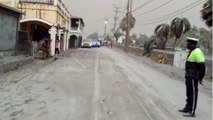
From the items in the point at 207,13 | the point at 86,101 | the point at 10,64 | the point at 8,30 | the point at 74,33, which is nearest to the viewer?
the point at 86,101

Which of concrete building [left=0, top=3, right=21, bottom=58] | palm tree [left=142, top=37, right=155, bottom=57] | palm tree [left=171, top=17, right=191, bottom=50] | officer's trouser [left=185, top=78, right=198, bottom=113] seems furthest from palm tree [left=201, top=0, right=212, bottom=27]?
officer's trouser [left=185, top=78, right=198, bottom=113]

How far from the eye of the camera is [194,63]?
33.9ft

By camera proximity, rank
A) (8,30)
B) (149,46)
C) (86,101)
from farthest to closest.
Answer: (149,46), (8,30), (86,101)

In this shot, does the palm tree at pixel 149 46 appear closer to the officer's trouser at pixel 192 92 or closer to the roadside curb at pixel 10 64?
the roadside curb at pixel 10 64

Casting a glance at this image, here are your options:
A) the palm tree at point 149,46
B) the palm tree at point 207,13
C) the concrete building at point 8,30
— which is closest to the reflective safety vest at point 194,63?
the concrete building at point 8,30

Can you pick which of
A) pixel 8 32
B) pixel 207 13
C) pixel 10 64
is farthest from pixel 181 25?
pixel 10 64

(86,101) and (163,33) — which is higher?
(163,33)

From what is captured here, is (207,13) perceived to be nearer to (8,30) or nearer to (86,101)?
(8,30)

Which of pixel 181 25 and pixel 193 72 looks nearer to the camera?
pixel 193 72

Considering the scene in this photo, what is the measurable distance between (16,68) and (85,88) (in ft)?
25.5

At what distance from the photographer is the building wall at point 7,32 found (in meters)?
22.1

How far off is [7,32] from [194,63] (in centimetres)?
1557

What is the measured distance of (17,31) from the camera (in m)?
26.0

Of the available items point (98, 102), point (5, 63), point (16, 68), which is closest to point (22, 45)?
point (16, 68)
